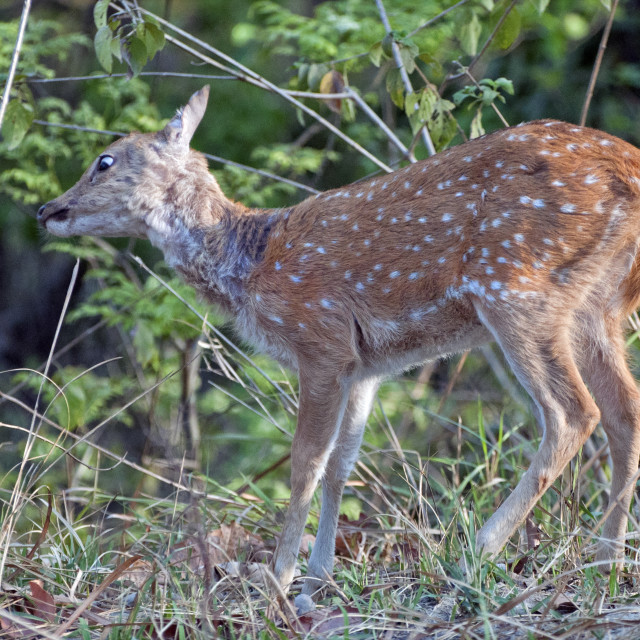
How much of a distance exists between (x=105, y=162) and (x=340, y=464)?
7.22 feet

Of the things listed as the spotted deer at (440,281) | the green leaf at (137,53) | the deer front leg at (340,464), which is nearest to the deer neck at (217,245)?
the spotted deer at (440,281)

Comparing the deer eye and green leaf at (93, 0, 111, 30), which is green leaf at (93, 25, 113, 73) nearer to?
green leaf at (93, 0, 111, 30)

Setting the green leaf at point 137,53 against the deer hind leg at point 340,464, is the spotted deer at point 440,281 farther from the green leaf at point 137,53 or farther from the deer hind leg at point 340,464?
the green leaf at point 137,53

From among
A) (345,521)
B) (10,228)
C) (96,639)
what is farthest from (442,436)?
(10,228)

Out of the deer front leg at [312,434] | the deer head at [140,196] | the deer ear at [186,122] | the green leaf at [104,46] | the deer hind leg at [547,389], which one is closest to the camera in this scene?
the deer hind leg at [547,389]

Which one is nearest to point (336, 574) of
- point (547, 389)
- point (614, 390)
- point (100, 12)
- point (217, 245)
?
point (547, 389)

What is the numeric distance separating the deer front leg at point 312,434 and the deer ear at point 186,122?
1706mm

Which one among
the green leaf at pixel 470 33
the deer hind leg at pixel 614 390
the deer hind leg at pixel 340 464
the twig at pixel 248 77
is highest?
the green leaf at pixel 470 33

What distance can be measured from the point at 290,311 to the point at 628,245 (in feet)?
5.37

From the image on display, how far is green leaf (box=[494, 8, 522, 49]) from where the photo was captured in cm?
466

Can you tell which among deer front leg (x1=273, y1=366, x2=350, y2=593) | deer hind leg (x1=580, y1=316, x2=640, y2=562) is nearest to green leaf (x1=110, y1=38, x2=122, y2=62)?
deer front leg (x1=273, y1=366, x2=350, y2=593)

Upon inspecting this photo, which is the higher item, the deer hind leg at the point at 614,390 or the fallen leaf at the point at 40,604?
the deer hind leg at the point at 614,390

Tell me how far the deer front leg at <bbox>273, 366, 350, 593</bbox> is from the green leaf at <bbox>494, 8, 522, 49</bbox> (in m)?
1.97

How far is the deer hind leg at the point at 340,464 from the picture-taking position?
439 centimetres
